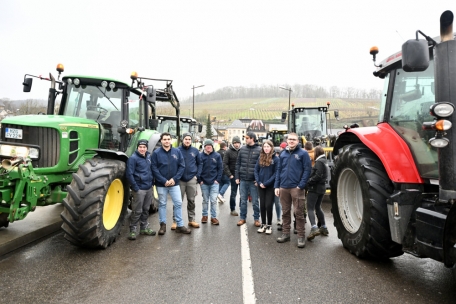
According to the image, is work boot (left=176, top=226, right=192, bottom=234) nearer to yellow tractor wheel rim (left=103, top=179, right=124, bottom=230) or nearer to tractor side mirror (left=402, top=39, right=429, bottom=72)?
yellow tractor wheel rim (left=103, top=179, right=124, bottom=230)

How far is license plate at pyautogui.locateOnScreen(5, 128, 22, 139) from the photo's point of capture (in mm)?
4883

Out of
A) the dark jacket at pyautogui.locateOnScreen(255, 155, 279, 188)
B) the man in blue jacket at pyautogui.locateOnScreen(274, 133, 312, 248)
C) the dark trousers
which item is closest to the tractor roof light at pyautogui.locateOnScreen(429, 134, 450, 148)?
the man in blue jacket at pyautogui.locateOnScreen(274, 133, 312, 248)

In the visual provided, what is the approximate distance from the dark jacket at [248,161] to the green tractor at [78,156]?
5.99 ft

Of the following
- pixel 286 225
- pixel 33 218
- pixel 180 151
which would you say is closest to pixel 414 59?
pixel 286 225

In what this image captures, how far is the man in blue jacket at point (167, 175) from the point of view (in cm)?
588

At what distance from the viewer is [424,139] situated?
3.61 meters

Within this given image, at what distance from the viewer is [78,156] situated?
17.4 ft

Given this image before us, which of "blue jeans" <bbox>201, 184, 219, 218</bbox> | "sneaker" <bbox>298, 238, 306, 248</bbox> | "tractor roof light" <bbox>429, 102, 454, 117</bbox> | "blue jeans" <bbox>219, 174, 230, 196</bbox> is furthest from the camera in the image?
"blue jeans" <bbox>219, 174, 230, 196</bbox>

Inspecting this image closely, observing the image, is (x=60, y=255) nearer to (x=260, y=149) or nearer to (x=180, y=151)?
(x=180, y=151)

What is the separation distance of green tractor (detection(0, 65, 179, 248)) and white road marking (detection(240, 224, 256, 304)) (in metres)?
1.96

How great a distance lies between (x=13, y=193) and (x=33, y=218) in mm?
1957

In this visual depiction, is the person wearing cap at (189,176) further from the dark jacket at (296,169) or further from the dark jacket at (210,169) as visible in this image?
the dark jacket at (296,169)

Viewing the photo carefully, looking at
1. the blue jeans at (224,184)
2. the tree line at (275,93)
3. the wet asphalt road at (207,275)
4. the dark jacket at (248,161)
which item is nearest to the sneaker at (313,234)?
the wet asphalt road at (207,275)

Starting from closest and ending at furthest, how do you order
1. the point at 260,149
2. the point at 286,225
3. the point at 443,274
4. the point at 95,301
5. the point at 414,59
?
the point at 414,59, the point at 95,301, the point at 443,274, the point at 286,225, the point at 260,149
